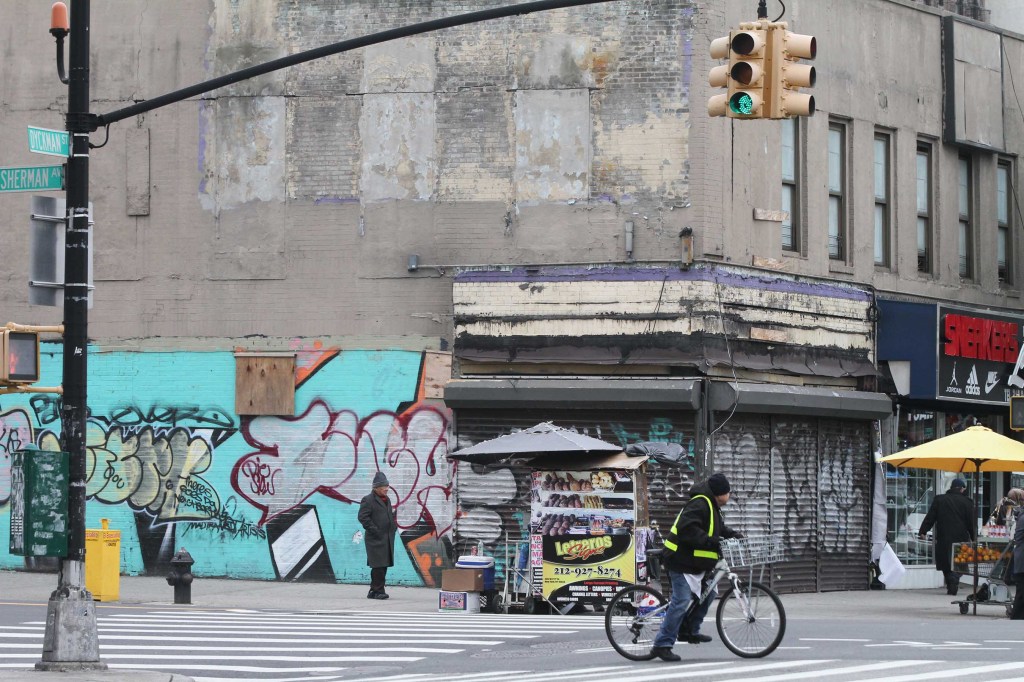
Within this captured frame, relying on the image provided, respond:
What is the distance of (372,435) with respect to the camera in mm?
24125

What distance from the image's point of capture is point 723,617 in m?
14.0

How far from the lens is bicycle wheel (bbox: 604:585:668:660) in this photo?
14102mm

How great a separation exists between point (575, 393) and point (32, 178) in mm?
10563

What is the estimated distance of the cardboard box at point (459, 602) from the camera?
2028 centimetres

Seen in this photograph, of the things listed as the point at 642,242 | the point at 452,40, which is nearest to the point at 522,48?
the point at 452,40

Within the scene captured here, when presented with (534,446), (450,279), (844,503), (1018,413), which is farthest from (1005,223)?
(534,446)

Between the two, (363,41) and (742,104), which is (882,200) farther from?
(363,41)

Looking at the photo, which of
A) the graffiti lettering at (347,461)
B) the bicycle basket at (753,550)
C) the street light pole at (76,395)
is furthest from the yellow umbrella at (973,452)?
the street light pole at (76,395)

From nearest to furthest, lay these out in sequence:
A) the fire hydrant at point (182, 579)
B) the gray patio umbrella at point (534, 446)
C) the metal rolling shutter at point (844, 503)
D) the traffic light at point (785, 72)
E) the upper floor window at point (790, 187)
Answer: the traffic light at point (785, 72), the gray patio umbrella at point (534, 446), the fire hydrant at point (182, 579), the upper floor window at point (790, 187), the metal rolling shutter at point (844, 503)

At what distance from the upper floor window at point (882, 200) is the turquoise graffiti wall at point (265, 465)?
26.2 ft

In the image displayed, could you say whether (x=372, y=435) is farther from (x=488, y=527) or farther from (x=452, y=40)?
(x=452, y=40)

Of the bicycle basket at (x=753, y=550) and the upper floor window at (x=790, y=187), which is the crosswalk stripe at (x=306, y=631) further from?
A: the upper floor window at (x=790, y=187)

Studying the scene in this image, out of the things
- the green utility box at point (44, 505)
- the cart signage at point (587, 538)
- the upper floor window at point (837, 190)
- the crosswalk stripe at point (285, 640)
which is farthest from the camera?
the upper floor window at point (837, 190)

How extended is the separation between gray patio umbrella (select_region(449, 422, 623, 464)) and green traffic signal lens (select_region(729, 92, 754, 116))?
7.42 metres
